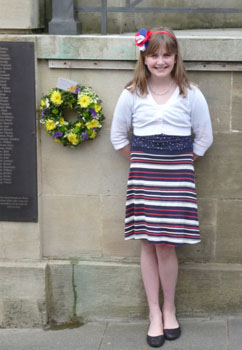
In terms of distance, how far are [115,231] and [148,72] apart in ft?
4.06

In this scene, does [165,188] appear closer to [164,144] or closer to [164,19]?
[164,144]

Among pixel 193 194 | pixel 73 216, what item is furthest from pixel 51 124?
pixel 193 194

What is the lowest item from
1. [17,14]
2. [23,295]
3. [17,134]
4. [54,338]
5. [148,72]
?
[54,338]

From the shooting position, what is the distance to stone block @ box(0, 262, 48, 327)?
453cm

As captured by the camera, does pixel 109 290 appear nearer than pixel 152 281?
No

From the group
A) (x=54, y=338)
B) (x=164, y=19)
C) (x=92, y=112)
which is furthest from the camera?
(x=164, y=19)

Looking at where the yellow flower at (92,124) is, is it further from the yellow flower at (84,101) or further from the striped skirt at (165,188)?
the striped skirt at (165,188)

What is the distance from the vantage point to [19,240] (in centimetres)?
454

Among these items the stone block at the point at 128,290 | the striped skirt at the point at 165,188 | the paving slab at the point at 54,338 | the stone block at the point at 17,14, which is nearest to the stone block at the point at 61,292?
the stone block at the point at 128,290

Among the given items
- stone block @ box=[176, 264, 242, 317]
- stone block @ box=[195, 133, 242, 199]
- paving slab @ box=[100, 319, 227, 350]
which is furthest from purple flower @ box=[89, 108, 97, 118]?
paving slab @ box=[100, 319, 227, 350]

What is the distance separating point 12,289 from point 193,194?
1.59m

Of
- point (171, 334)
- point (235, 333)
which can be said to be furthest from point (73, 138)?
point (235, 333)

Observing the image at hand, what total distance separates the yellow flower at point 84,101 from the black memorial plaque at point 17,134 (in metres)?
0.36

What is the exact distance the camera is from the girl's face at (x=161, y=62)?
384 cm
